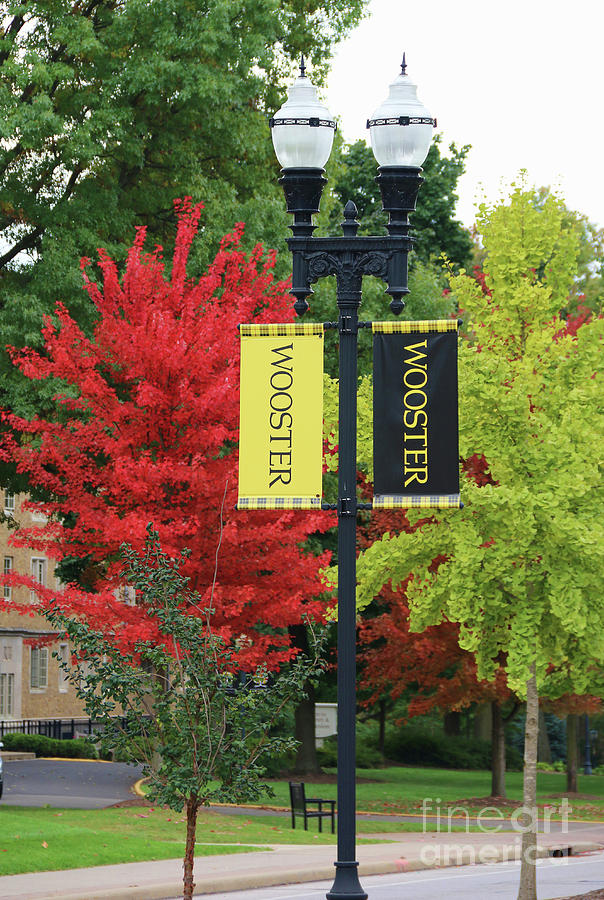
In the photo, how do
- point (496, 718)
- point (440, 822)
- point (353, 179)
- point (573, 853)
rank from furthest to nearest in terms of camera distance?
point (353, 179), point (496, 718), point (440, 822), point (573, 853)

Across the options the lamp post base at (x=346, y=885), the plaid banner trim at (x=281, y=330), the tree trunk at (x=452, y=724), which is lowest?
the tree trunk at (x=452, y=724)

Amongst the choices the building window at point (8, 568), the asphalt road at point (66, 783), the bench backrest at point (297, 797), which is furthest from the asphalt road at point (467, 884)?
the building window at point (8, 568)

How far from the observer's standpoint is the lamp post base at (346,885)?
914 cm

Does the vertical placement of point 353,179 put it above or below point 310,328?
above

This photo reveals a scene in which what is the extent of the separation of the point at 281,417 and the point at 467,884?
10.4m

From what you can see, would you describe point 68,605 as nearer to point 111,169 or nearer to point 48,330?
point 48,330

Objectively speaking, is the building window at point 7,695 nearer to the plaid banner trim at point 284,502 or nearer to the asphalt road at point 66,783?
the asphalt road at point 66,783

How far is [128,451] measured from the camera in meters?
22.2

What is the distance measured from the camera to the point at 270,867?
18.1 m

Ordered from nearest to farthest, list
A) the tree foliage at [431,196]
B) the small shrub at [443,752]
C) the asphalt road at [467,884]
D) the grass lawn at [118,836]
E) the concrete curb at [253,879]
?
the concrete curb at [253,879] < the asphalt road at [467,884] < the grass lawn at [118,836] < the tree foliage at [431,196] < the small shrub at [443,752]

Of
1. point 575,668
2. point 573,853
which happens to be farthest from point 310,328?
point 573,853

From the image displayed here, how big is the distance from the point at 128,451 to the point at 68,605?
2.65 meters

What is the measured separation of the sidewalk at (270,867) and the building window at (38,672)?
3558 centimetres

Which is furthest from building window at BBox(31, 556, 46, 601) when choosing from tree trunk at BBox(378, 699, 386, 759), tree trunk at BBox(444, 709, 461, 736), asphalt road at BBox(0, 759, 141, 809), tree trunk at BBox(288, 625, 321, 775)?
tree trunk at BBox(288, 625, 321, 775)
